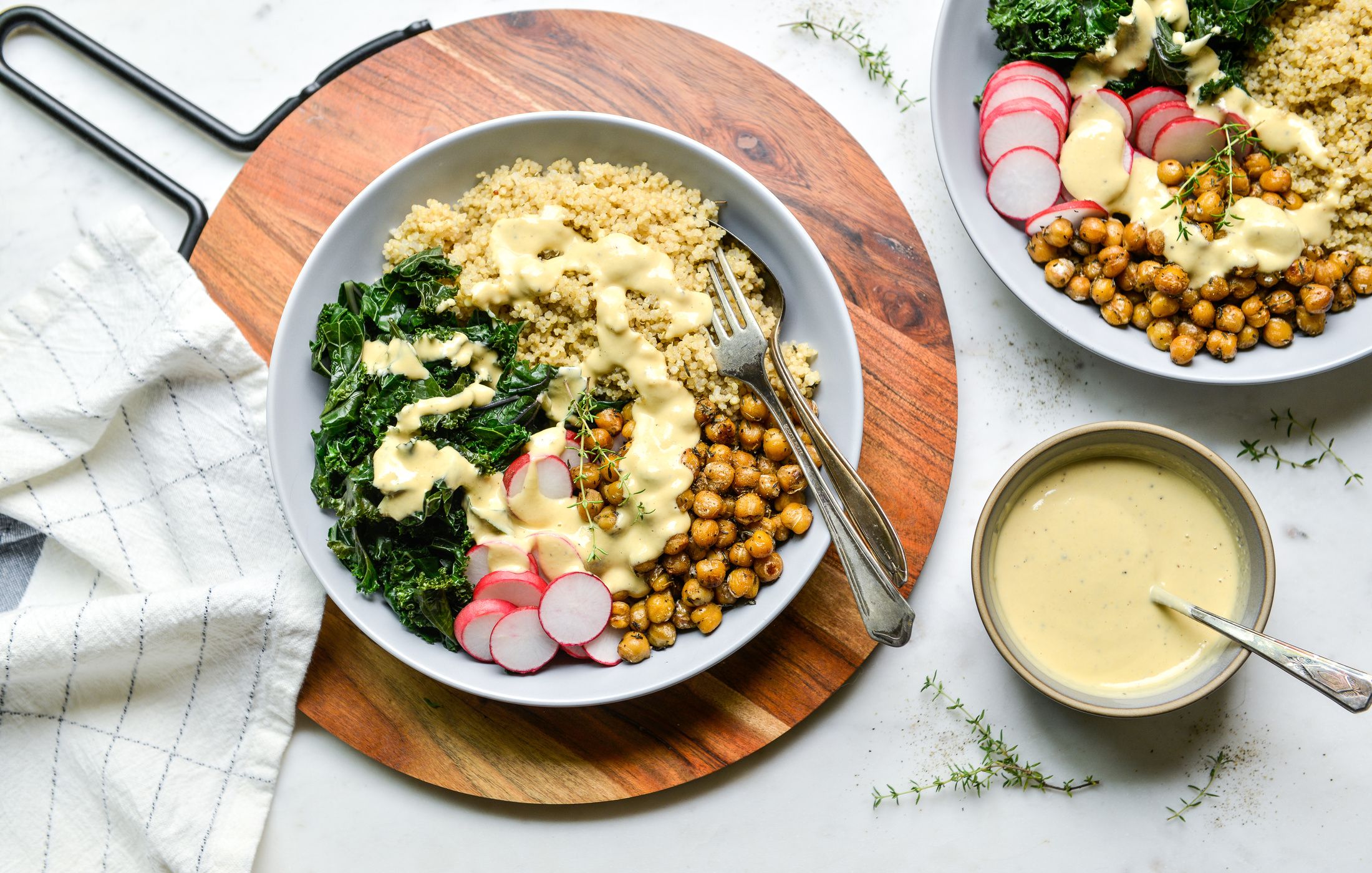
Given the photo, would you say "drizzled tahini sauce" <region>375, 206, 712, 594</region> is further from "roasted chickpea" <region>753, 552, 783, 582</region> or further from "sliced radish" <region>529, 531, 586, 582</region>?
"roasted chickpea" <region>753, 552, 783, 582</region>

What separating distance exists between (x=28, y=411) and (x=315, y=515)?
3.21 ft

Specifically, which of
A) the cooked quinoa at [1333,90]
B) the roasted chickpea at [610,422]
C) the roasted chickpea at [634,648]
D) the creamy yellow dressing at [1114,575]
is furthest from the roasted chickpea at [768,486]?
the cooked quinoa at [1333,90]

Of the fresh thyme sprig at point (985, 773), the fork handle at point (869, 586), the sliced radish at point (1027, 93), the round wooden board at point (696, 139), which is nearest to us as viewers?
the fork handle at point (869, 586)

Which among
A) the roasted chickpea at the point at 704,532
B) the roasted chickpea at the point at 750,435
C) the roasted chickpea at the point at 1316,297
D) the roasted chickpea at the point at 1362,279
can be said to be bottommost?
the roasted chickpea at the point at 704,532

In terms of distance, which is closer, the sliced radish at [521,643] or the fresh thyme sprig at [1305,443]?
the sliced radish at [521,643]

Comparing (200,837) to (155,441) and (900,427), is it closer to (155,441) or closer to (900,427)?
(155,441)

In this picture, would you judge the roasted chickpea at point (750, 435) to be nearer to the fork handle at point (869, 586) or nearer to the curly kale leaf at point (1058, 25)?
the fork handle at point (869, 586)

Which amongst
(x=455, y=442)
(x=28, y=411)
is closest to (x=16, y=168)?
(x=28, y=411)

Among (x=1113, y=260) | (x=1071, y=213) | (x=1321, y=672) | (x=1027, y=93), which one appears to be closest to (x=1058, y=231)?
(x=1071, y=213)

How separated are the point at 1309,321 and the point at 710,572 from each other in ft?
6.26

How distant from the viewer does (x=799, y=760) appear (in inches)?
114

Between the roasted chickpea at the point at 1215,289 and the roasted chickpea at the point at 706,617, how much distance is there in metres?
1.69

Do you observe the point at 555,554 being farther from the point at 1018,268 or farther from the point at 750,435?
the point at 1018,268

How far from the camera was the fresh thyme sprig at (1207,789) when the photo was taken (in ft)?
9.53
